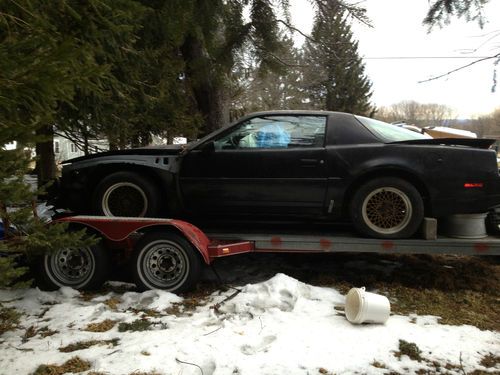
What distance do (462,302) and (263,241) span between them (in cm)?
210

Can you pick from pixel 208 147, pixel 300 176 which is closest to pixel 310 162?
pixel 300 176

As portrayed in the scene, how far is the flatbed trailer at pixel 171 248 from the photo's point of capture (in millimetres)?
4867

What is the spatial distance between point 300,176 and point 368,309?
168 centimetres

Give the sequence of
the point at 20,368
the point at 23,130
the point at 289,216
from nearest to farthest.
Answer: the point at 23,130, the point at 20,368, the point at 289,216

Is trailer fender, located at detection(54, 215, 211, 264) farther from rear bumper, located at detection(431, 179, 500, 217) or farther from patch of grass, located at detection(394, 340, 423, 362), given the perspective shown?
rear bumper, located at detection(431, 179, 500, 217)

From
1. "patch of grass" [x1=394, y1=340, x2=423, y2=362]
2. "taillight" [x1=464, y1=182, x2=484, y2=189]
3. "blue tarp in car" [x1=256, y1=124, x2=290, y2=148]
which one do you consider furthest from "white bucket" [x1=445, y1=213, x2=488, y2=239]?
"blue tarp in car" [x1=256, y1=124, x2=290, y2=148]

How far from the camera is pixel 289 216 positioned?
5.29 metres

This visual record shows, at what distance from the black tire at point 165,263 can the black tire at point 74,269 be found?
16.2 inches

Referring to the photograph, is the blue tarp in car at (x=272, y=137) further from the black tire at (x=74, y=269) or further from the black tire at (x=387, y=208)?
the black tire at (x=74, y=269)

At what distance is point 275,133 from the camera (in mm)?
5316

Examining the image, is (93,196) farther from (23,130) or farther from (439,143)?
(439,143)

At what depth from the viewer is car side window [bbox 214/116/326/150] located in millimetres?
5211

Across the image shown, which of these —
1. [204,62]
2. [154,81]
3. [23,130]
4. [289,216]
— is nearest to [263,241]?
[289,216]

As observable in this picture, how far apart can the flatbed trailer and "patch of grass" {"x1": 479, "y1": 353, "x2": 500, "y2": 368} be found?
4.69ft
